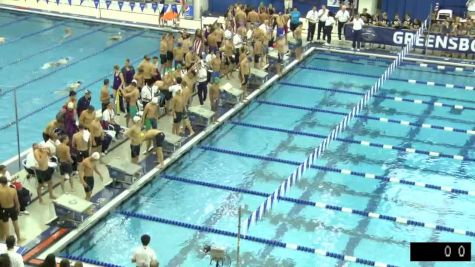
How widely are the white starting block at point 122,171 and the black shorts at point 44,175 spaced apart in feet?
3.76

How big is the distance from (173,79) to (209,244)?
5142 mm

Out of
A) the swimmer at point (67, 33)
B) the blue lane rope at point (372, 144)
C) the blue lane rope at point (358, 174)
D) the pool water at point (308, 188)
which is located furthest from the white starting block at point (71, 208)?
the swimmer at point (67, 33)

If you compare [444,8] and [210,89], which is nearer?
[210,89]

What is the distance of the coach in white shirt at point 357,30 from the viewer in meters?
20.1

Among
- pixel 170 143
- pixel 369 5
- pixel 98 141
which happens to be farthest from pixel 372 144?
pixel 369 5

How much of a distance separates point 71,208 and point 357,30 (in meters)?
11.8

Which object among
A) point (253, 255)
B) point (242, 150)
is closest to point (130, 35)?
point (242, 150)

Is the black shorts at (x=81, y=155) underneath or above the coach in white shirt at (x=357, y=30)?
underneath

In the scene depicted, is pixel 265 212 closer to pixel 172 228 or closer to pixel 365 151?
pixel 172 228

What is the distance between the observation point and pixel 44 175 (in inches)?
439

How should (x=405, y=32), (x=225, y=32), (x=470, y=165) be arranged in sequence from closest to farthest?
(x=470, y=165) < (x=225, y=32) < (x=405, y=32)

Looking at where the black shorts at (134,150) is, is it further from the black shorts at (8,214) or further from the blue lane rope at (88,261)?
the black shorts at (8,214)

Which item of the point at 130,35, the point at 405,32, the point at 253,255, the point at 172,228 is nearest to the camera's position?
the point at 253,255

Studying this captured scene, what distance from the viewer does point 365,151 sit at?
559 inches
